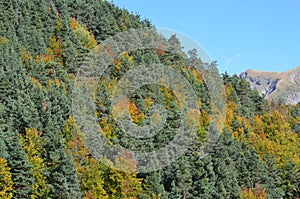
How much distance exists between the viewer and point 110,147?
6169 cm

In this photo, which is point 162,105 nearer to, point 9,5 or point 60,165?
point 60,165

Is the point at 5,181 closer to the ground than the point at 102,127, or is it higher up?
closer to the ground

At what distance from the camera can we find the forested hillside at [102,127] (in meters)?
57.1

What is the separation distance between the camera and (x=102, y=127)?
68.5 m

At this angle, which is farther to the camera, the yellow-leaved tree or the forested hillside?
the forested hillside

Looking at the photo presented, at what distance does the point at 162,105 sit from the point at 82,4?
65407 millimetres

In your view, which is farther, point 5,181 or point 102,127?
point 102,127

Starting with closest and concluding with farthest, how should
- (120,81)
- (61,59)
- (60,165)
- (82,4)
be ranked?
(60,165), (120,81), (61,59), (82,4)

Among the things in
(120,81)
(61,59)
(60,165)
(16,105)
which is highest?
(61,59)

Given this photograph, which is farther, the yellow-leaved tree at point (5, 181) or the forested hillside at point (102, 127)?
the forested hillside at point (102, 127)

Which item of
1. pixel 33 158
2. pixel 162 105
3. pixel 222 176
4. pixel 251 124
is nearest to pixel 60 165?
pixel 33 158

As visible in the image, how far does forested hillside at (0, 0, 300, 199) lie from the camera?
5709 centimetres

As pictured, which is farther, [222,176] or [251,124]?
[251,124]

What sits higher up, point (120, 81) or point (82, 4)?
point (82, 4)
